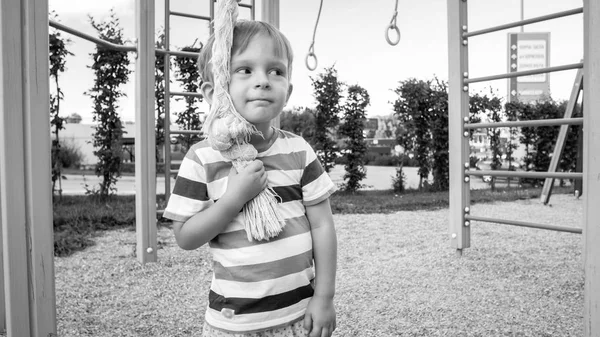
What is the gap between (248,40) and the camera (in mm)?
1179

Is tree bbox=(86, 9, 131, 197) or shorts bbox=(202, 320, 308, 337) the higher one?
tree bbox=(86, 9, 131, 197)

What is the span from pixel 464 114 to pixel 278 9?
1.42 metres

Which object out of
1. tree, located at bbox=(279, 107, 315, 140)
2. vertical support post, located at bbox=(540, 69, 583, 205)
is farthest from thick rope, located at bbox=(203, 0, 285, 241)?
tree, located at bbox=(279, 107, 315, 140)

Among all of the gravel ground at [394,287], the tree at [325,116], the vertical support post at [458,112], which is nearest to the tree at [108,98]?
the gravel ground at [394,287]

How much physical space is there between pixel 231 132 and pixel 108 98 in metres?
5.67

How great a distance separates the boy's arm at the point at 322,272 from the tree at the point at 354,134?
680 cm

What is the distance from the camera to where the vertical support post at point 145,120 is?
10.4 feet

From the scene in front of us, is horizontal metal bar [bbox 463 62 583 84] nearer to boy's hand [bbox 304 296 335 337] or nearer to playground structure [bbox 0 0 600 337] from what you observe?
playground structure [bbox 0 0 600 337]

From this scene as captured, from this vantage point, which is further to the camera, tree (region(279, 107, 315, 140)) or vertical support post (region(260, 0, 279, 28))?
tree (region(279, 107, 315, 140))

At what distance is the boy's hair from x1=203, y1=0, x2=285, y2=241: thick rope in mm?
24

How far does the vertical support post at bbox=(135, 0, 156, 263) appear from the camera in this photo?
318 cm

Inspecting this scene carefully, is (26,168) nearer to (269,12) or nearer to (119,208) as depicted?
(269,12)

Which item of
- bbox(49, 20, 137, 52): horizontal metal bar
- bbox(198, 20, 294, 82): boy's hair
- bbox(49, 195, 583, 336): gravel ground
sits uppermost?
bbox(49, 20, 137, 52): horizontal metal bar

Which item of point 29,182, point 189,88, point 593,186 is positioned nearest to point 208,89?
point 29,182
